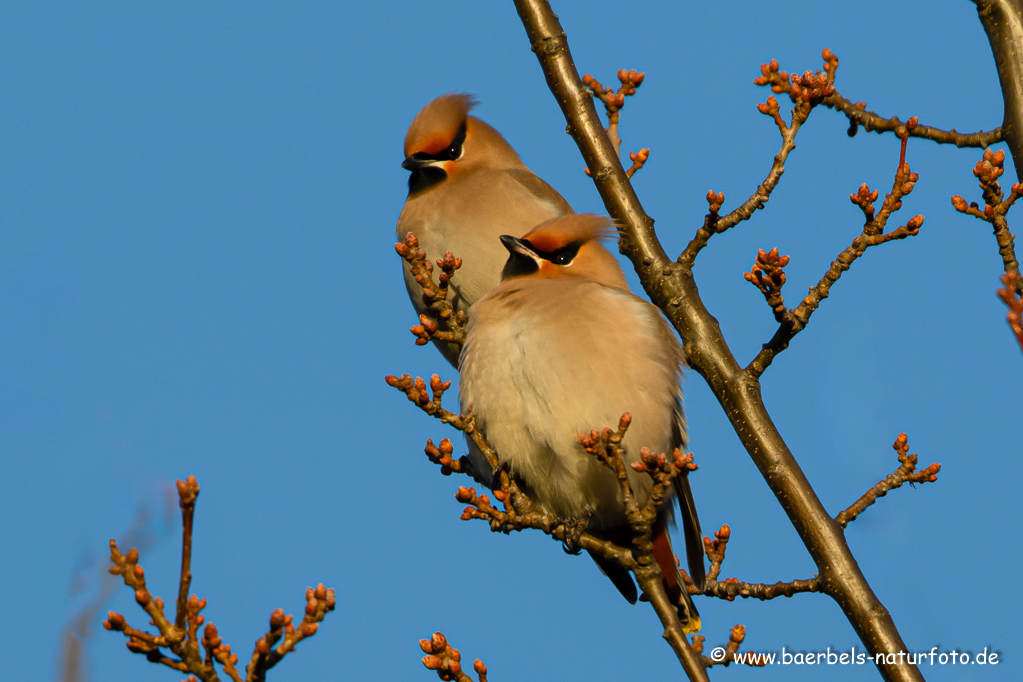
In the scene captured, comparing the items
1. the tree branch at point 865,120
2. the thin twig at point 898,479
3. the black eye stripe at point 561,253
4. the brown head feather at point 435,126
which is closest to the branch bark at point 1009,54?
the tree branch at point 865,120

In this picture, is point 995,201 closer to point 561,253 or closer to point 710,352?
point 710,352

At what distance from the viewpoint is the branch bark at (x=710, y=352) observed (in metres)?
3.63

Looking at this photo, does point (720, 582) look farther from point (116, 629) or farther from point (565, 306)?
point (116, 629)

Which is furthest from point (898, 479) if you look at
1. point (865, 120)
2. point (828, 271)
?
point (865, 120)

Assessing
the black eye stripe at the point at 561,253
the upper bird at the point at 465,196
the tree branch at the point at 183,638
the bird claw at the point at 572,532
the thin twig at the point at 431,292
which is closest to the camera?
the tree branch at the point at 183,638

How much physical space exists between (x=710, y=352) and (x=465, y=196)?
5.84 ft

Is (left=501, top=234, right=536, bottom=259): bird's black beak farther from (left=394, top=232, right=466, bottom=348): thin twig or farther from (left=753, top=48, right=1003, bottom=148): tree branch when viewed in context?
(left=753, top=48, right=1003, bottom=148): tree branch

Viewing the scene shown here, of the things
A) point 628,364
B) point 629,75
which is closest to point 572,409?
point 628,364

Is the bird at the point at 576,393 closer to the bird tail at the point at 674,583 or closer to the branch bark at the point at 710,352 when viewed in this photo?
the bird tail at the point at 674,583

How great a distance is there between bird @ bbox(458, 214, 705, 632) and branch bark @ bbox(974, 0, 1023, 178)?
1361mm

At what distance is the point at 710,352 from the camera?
4.17m

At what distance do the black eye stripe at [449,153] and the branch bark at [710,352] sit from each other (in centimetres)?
129

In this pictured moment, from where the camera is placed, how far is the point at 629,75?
5.05 metres

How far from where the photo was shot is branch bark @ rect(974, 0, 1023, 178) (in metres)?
4.04
